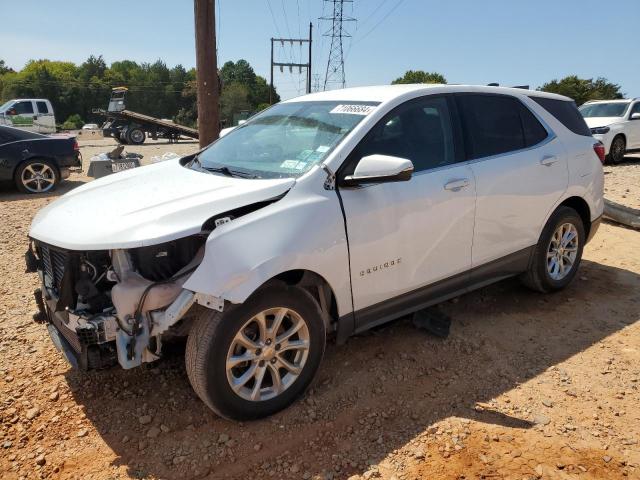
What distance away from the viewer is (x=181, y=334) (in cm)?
288

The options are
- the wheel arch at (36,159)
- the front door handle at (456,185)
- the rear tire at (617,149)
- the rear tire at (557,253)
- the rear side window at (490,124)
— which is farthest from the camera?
the rear tire at (617,149)

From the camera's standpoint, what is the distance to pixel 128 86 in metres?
95.2

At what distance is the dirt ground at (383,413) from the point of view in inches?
102

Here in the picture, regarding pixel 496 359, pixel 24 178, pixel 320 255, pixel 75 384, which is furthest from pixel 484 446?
pixel 24 178

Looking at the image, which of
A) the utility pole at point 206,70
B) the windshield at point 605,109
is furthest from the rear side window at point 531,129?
the windshield at point 605,109

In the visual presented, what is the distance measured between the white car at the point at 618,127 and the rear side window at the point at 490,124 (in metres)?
11.5

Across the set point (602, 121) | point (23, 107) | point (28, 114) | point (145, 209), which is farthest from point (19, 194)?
point (23, 107)

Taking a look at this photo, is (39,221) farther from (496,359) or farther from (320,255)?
(496,359)

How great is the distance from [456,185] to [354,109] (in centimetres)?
87

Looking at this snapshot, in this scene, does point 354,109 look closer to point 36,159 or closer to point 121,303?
point 121,303

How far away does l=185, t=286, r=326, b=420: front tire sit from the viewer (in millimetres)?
2629

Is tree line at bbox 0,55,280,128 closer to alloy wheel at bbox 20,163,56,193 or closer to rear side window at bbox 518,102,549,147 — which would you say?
alloy wheel at bbox 20,163,56,193

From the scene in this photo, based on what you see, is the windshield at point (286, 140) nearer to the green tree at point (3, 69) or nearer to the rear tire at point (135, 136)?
the rear tire at point (135, 136)

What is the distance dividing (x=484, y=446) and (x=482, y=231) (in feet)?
5.26
